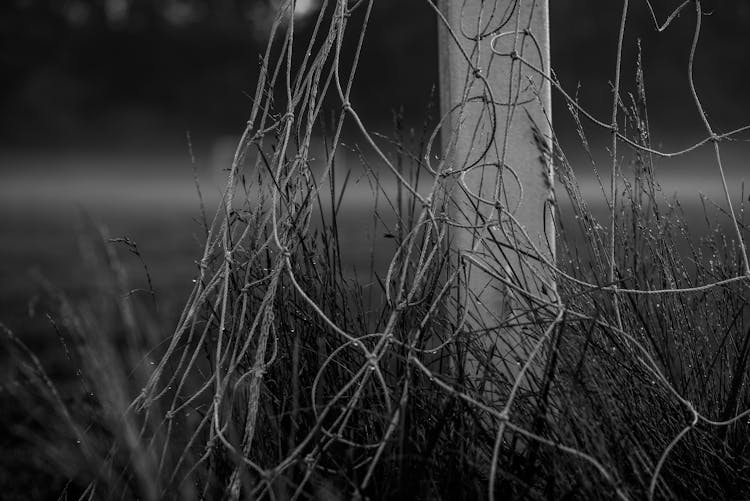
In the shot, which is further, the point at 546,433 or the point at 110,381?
the point at 546,433

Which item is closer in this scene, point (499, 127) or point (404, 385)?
point (404, 385)

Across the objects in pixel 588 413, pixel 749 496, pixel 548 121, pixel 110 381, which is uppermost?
pixel 548 121

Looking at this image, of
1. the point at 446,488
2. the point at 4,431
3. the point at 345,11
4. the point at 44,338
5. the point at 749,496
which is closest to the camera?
the point at 446,488

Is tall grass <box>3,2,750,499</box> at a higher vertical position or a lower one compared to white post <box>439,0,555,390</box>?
lower

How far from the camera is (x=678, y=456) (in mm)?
1167

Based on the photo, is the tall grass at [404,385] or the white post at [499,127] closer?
the tall grass at [404,385]

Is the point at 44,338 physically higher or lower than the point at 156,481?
lower

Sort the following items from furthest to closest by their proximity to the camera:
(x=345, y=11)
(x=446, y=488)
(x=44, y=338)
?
(x=44, y=338)
(x=345, y=11)
(x=446, y=488)

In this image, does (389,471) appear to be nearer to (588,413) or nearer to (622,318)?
(588,413)

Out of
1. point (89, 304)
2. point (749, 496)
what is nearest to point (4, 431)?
point (89, 304)

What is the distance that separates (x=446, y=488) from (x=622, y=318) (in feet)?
1.74

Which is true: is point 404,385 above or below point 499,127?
below

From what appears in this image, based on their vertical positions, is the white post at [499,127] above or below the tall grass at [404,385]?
above

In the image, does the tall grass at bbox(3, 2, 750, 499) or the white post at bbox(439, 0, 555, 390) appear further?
the white post at bbox(439, 0, 555, 390)
